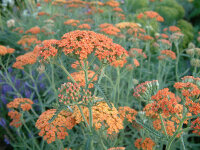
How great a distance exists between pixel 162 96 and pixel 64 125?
3.15 ft

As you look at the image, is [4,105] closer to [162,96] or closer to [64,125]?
[64,125]

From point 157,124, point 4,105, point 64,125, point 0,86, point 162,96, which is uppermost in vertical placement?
point 162,96

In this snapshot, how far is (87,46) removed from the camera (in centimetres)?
177

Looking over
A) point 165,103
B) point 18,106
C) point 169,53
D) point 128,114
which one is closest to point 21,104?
point 18,106

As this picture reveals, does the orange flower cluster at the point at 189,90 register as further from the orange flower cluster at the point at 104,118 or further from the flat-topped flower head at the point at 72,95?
the flat-topped flower head at the point at 72,95

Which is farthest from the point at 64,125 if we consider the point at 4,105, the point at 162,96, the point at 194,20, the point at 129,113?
the point at 194,20

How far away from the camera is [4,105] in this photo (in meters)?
3.96

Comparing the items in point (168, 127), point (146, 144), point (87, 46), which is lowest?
point (146, 144)

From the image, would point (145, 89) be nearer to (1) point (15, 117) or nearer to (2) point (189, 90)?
(2) point (189, 90)

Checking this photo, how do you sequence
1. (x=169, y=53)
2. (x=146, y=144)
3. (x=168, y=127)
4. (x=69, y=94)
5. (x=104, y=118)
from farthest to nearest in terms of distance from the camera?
(x=169, y=53), (x=146, y=144), (x=168, y=127), (x=104, y=118), (x=69, y=94)

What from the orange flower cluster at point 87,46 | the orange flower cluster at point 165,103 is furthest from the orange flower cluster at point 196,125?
the orange flower cluster at point 87,46

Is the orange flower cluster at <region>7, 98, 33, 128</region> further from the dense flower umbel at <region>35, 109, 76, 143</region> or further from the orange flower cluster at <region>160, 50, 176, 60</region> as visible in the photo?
the orange flower cluster at <region>160, 50, 176, 60</region>

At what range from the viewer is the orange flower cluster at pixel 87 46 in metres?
1.76

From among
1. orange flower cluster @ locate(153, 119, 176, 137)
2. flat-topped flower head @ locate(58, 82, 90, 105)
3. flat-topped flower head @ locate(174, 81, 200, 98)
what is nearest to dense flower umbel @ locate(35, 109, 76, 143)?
flat-topped flower head @ locate(58, 82, 90, 105)
